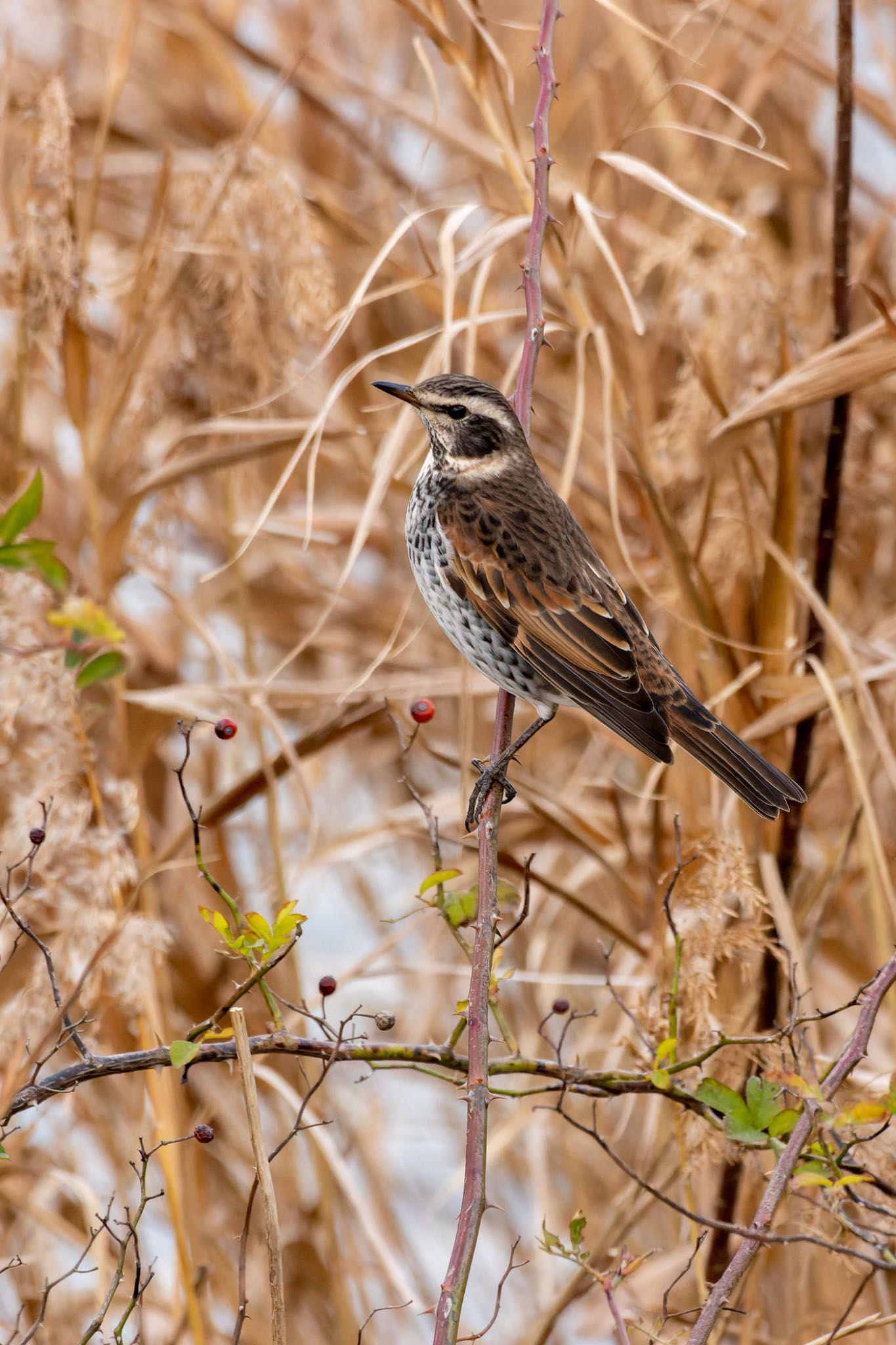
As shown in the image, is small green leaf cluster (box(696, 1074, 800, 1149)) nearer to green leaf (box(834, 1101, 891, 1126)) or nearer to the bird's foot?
green leaf (box(834, 1101, 891, 1126))

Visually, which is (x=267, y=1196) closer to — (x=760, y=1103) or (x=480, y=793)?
(x=760, y=1103)

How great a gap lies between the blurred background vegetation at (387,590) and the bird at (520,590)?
15 centimetres

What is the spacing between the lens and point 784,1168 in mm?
1919

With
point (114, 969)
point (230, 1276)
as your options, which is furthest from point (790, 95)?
point (230, 1276)

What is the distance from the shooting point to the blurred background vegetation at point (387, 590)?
133 inches

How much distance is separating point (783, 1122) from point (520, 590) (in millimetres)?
1767

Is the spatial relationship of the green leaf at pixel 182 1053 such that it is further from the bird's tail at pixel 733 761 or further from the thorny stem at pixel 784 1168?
the bird's tail at pixel 733 761

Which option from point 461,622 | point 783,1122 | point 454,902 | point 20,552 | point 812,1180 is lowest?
point 812,1180

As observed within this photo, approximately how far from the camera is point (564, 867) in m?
5.14

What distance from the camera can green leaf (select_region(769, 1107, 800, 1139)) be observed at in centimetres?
217

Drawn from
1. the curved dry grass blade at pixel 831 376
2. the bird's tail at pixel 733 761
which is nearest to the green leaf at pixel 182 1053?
the bird's tail at pixel 733 761

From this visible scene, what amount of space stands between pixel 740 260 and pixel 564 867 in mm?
2215

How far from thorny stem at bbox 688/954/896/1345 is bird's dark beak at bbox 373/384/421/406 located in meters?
2.02

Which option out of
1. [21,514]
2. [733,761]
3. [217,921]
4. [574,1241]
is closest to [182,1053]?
[217,921]
